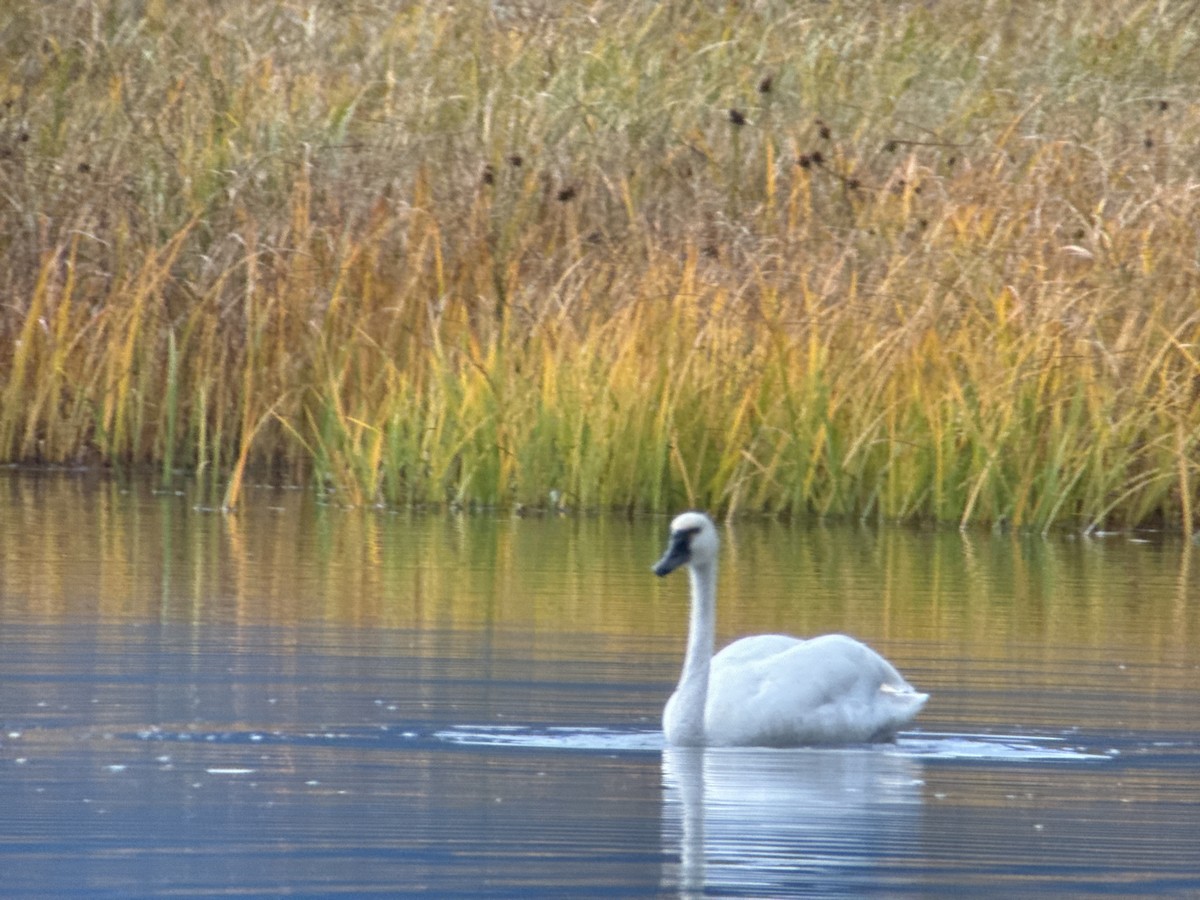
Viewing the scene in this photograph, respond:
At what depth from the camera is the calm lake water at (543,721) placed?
472 cm

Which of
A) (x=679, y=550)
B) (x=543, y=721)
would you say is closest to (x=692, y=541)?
(x=679, y=550)

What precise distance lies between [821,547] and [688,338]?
1599mm

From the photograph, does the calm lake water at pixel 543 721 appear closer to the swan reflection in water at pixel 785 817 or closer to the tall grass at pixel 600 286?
the swan reflection in water at pixel 785 817

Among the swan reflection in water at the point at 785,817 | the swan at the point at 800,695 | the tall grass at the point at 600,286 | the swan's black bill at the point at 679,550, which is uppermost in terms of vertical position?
the tall grass at the point at 600,286

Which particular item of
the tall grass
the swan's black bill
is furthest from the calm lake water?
the tall grass

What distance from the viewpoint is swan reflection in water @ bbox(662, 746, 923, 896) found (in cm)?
462

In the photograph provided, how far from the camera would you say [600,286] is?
40.0 ft

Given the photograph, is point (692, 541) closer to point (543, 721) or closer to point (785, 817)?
point (543, 721)

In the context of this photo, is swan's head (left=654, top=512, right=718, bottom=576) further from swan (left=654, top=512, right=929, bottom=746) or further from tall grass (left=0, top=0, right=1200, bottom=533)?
tall grass (left=0, top=0, right=1200, bottom=533)

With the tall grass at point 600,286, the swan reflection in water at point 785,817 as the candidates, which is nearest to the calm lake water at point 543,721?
the swan reflection in water at point 785,817

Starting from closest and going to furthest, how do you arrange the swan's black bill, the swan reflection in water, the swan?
the swan reflection in water < the swan < the swan's black bill

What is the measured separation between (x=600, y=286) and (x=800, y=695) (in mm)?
5715

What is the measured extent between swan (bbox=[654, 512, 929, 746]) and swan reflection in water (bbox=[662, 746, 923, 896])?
0.23 feet

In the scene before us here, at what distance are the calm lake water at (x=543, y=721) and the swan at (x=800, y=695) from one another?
95 millimetres
